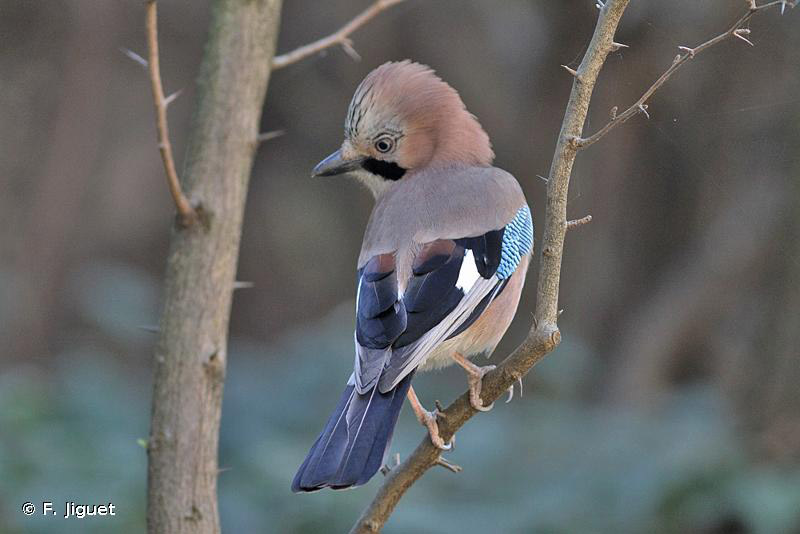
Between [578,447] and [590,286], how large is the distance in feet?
7.28

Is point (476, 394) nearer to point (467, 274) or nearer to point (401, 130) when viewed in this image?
point (467, 274)

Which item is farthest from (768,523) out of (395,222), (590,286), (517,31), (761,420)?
(517,31)

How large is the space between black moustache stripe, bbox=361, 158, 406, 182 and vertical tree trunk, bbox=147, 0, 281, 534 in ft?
2.57

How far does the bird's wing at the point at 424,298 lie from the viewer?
278 cm

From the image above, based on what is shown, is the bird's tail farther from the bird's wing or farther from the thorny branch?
the thorny branch

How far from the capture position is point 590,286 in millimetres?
6676

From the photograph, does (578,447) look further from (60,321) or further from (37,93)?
(37,93)

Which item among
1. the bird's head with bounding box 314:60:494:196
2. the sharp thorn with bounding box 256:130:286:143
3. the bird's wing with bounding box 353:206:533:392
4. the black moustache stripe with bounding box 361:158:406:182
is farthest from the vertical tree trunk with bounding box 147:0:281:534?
the black moustache stripe with bounding box 361:158:406:182

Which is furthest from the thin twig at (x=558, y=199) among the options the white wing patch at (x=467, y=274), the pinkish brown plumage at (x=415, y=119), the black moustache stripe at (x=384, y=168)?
the black moustache stripe at (x=384, y=168)

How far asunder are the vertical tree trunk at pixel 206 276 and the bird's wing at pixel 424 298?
0.41 metres

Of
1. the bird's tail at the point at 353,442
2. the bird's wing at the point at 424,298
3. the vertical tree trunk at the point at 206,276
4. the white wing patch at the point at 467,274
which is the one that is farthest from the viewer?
the white wing patch at the point at 467,274

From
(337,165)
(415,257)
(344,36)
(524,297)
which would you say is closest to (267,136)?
(344,36)

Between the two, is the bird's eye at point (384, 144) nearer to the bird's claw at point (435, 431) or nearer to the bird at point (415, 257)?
the bird at point (415, 257)

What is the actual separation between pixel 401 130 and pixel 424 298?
0.87 m
